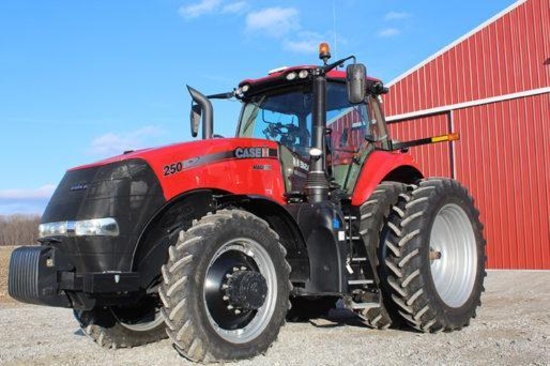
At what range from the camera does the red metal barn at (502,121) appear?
12633 millimetres

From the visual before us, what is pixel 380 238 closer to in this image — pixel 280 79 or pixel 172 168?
pixel 280 79

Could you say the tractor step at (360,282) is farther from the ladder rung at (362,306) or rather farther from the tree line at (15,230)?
the tree line at (15,230)

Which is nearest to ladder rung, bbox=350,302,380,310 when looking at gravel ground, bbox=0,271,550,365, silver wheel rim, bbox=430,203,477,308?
gravel ground, bbox=0,271,550,365

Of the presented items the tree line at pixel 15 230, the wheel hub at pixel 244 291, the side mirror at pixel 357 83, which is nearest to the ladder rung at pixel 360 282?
the wheel hub at pixel 244 291

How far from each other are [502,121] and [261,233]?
31.3 ft

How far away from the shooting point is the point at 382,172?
637 cm

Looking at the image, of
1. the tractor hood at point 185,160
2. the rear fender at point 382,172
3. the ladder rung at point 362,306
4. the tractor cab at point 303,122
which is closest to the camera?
the tractor hood at point 185,160

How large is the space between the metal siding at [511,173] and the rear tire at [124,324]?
9138mm

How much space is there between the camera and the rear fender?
6.21 m

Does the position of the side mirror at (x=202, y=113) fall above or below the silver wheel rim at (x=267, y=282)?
above

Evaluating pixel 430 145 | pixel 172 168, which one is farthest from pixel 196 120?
pixel 430 145

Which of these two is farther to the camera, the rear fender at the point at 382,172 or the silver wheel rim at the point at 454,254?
the silver wheel rim at the point at 454,254

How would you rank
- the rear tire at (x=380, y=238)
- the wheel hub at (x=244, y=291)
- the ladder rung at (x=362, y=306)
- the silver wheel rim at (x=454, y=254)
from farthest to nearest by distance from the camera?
the silver wheel rim at (x=454, y=254), the rear tire at (x=380, y=238), the ladder rung at (x=362, y=306), the wheel hub at (x=244, y=291)

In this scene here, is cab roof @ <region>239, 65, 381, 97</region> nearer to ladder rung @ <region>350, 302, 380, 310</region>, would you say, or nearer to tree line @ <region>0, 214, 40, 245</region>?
ladder rung @ <region>350, 302, 380, 310</region>
